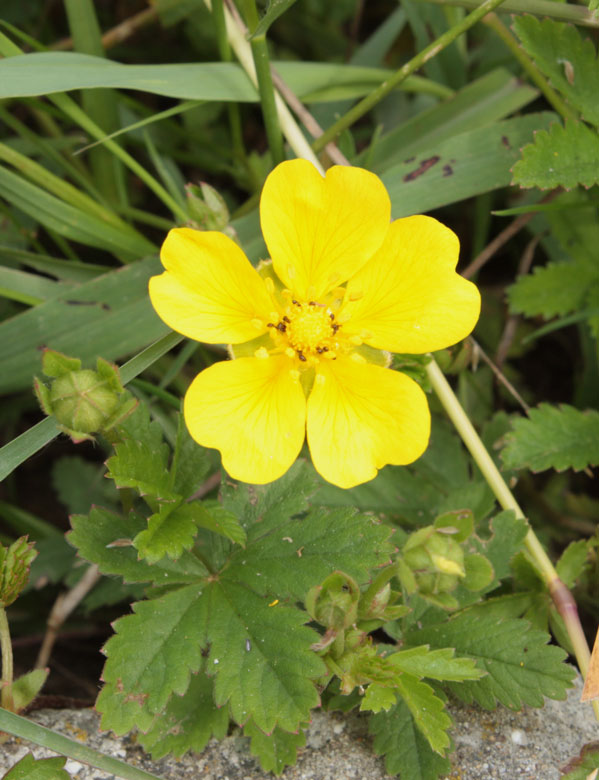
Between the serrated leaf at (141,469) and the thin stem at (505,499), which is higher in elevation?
the serrated leaf at (141,469)

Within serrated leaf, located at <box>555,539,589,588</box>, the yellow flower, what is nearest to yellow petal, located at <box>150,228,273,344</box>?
the yellow flower

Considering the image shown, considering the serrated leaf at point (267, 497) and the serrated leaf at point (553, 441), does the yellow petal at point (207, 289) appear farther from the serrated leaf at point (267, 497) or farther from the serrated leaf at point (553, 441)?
the serrated leaf at point (553, 441)

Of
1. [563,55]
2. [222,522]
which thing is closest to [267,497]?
[222,522]

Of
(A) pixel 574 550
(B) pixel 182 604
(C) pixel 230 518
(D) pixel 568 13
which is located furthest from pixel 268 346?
(D) pixel 568 13

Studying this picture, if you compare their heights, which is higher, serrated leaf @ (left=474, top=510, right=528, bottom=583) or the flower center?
the flower center

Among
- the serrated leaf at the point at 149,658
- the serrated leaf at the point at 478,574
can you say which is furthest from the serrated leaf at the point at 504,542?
the serrated leaf at the point at 149,658

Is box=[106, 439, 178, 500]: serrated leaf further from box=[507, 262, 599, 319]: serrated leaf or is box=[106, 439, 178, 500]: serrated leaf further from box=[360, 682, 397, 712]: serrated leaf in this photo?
box=[507, 262, 599, 319]: serrated leaf
